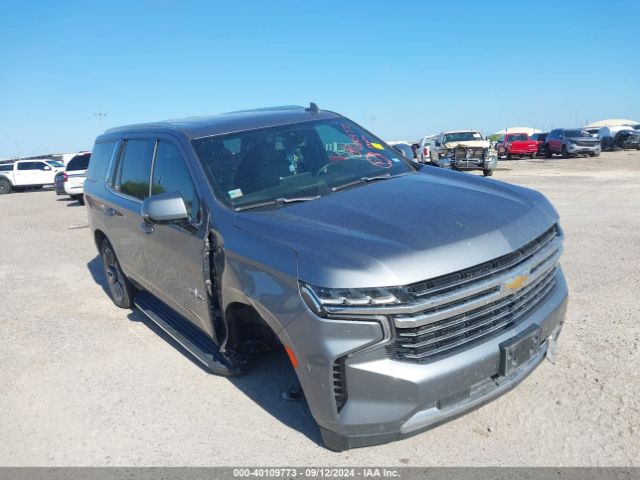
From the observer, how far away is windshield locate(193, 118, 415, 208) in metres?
3.56

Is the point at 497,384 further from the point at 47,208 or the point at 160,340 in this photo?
the point at 47,208

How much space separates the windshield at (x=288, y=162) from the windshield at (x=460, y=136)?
66.0ft

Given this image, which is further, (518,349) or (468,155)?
(468,155)

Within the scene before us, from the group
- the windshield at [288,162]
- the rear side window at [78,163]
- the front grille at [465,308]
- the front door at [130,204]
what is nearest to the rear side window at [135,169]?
the front door at [130,204]

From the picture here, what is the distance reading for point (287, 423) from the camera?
3295mm

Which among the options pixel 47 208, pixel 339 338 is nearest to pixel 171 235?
pixel 339 338

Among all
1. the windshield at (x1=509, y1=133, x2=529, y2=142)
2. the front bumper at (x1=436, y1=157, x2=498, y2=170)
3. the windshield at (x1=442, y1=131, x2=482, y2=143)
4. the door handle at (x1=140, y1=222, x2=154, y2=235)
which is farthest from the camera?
the windshield at (x1=509, y1=133, x2=529, y2=142)

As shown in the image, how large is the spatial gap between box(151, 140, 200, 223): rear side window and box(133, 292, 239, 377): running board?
1014 mm

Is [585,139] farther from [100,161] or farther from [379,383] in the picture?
[379,383]

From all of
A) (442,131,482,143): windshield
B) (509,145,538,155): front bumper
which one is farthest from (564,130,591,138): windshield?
(442,131,482,143): windshield

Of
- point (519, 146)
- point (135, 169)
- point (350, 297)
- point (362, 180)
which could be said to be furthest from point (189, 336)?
point (519, 146)

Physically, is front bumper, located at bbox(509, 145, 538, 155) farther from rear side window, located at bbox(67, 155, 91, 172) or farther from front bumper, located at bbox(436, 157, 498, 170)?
rear side window, located at bbox(67, 155, 91, 172)

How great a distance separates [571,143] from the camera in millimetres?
31281

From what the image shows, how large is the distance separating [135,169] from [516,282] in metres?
3.50
